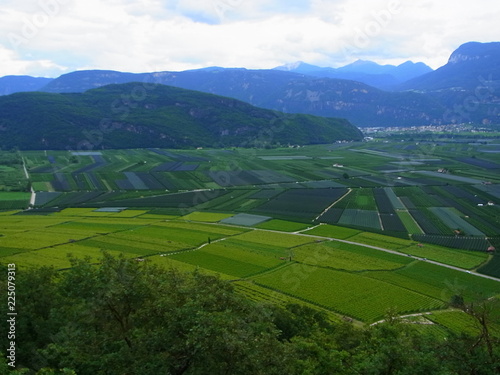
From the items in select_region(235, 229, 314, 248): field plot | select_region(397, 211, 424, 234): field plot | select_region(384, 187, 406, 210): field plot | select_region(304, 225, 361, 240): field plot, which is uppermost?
select_region(384, 187, 406, 210): field plot

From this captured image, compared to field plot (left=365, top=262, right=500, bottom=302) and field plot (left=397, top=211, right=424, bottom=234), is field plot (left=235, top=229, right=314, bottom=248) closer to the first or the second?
field plot (left=365, top=262, right=500, bottom=302)

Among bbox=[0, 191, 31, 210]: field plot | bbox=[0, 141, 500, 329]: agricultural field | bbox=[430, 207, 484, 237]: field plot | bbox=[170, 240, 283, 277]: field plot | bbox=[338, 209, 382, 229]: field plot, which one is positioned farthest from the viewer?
bbox=[0, 191, 31, 210]: field plot

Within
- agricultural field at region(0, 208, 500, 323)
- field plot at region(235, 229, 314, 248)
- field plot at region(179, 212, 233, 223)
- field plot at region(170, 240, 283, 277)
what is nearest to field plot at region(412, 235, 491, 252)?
agricultural field at region(0, 208, 500, 323)

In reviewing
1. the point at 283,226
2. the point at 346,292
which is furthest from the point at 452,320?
the point at 283,226

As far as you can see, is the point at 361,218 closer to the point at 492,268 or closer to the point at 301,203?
the point at 301,203

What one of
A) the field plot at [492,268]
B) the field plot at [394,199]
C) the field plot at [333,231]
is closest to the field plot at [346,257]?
the field plot at [333,231]

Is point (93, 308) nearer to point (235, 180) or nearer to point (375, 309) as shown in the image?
point (375, 309)
